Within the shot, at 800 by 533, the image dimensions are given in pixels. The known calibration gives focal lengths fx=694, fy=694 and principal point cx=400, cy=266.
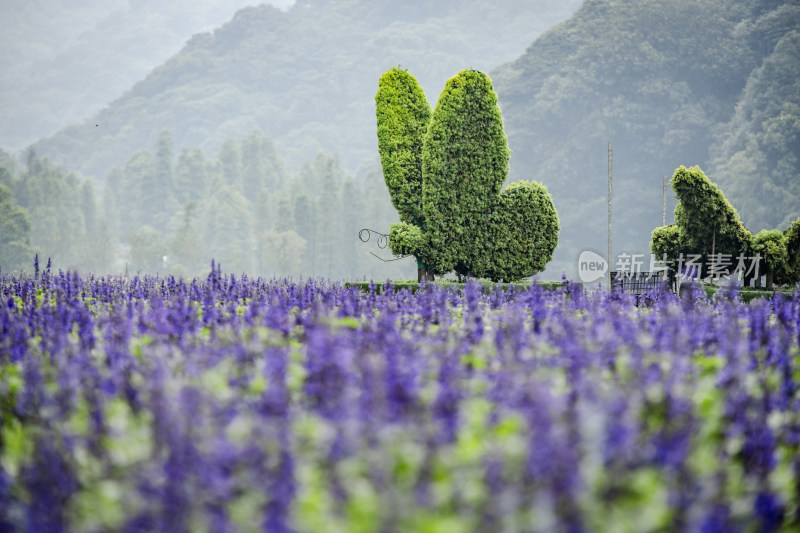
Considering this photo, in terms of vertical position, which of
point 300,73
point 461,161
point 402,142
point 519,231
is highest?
point 300,73

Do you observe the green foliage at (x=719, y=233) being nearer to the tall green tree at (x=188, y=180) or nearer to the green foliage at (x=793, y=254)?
the green foliage at (x=793, y=254)

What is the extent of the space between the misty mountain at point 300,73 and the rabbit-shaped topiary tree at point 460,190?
100210mm

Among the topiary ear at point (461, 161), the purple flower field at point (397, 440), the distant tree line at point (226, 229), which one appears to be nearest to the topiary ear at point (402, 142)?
the topiary ear at point (461, 161)

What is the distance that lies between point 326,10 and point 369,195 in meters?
146

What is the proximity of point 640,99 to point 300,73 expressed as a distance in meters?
109

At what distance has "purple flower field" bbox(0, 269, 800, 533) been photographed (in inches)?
87.7

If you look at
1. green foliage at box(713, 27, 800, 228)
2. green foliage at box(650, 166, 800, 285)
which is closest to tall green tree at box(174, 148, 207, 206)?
green foliage at box(713, 27, 800, 228)

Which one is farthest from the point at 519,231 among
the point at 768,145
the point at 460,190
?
the point at 768,145

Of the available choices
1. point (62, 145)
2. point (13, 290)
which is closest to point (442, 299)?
point (13, 290)

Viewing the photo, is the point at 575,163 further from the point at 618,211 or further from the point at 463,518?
the point at 463,518

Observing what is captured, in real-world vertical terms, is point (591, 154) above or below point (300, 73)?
below

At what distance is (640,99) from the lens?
70.1 m

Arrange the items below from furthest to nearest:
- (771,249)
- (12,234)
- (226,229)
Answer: (226,229) → (12,234) → (771,249)

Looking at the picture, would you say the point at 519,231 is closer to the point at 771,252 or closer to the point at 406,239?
the point at 406,239
